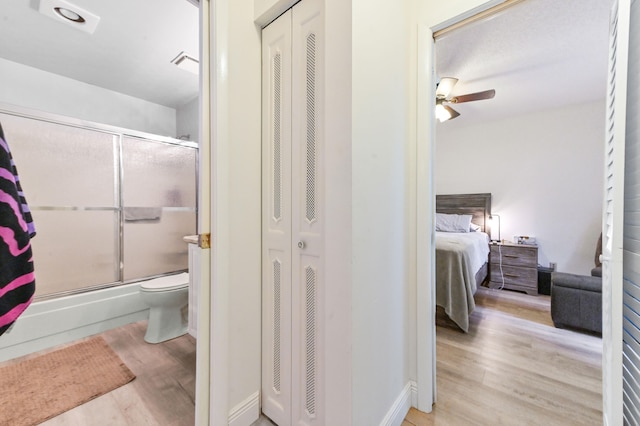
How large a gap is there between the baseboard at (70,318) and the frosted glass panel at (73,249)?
0.14 meters

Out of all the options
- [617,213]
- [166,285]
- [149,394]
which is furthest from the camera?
[166,285]

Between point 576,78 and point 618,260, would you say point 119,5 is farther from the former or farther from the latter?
point 576,78

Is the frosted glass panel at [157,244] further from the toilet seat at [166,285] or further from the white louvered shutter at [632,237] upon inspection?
the white louvered shutter at [632,237]

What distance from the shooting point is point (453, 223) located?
13.1 ft

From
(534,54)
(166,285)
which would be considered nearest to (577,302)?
(534,54)

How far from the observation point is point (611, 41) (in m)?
1.09

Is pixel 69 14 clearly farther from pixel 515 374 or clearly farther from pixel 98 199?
pixel 515 374

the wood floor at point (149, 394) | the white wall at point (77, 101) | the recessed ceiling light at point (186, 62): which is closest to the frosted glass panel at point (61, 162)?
the white wall at point (77, 101)

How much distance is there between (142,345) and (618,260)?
3022 mm

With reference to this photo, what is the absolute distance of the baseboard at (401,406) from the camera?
1.25 metres

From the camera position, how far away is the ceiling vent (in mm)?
1837

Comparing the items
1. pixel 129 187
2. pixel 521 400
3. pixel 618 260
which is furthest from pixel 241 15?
pixel 521 400

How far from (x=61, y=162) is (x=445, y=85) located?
377cm

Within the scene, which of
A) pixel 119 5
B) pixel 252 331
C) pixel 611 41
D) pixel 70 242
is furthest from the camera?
pixel 70 242
